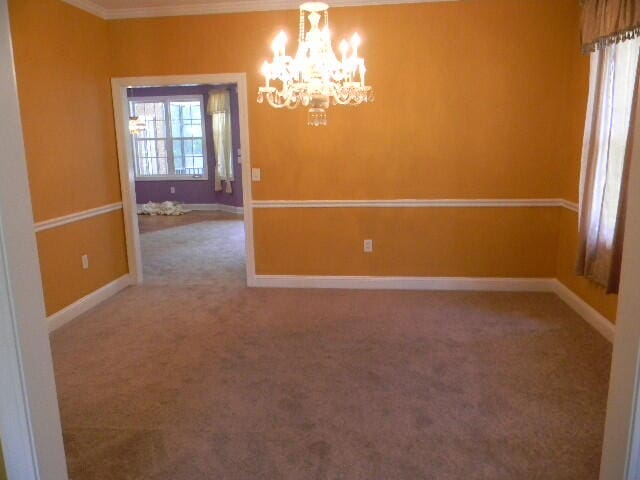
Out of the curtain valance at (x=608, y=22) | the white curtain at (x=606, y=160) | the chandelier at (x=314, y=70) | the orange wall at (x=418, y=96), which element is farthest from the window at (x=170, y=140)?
the white curtain at (x=606, y=160)

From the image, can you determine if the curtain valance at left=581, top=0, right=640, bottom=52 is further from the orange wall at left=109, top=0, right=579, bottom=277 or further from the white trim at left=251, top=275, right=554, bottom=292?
the white trim at left=251, top=275, right=554, bottom=292

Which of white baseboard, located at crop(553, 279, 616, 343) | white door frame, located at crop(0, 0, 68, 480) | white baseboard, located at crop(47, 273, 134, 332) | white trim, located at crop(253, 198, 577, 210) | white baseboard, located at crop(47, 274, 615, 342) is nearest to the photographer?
white door frame, located at crop(0, 0, 68, 480)

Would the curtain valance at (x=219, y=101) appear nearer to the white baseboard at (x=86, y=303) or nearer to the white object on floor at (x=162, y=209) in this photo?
the white object on floor at (x=162, y=209)

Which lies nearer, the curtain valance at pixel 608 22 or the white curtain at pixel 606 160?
the curtain valance at pixel 608 22

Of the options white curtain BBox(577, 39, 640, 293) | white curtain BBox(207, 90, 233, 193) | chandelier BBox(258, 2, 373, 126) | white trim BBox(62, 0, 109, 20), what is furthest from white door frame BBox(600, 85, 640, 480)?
white curtain BBox(207, 90, 233, 193)

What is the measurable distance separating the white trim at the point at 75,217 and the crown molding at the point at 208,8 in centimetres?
174

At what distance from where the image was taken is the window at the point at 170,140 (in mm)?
10148

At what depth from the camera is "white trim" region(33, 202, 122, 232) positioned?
3668mm

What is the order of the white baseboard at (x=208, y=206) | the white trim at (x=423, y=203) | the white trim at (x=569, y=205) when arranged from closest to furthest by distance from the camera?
the white trim at (x=569, y=205) → the white trim at (x=423, y=203) → the white baseboard at (x=208, y=206)

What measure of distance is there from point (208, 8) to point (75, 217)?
2205 millimetres

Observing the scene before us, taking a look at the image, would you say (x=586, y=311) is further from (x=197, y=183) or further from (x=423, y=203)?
(x=197, y=183)

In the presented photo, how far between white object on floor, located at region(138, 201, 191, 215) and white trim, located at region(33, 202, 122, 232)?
16.4 feet

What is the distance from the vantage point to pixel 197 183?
10.3 m

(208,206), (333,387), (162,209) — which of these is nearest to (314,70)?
(333,387)
